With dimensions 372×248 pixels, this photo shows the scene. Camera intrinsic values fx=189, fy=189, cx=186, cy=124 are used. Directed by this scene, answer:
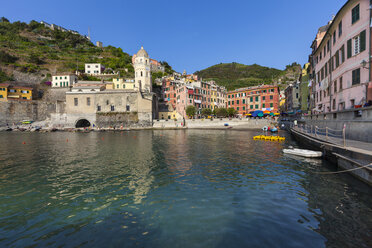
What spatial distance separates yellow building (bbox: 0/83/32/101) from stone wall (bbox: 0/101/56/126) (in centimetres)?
324

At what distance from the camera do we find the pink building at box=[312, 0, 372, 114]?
16.1m

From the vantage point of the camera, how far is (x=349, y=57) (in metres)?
18.2

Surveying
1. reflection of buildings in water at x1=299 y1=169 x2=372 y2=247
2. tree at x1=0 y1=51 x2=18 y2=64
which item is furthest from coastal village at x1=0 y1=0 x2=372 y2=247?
tree at x1=0 y1=51 x2=18 y2=64

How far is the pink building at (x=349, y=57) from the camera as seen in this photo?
634 inches

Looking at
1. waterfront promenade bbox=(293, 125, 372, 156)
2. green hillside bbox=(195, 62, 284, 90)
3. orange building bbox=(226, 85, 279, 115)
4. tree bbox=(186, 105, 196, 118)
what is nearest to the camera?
waterfront promenade bbox=(293, 125, 372, 156)

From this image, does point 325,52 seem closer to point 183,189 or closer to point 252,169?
point 252,169

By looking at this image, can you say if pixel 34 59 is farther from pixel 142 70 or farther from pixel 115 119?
pixel 115 119

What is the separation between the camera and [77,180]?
11.1 metres

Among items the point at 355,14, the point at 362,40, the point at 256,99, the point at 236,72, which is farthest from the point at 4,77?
the point at 236,72

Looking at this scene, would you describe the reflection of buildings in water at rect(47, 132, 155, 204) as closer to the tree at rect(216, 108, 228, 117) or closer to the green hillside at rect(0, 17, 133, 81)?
the tree at rect(216, 108, 228, 117)

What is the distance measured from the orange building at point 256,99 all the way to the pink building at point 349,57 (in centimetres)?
4119

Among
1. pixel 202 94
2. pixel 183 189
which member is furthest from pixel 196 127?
pixel 183 189

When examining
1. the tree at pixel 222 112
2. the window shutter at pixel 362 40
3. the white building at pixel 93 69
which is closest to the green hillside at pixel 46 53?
the white building at pixel 93 69

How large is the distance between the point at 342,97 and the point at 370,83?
4.81 m
